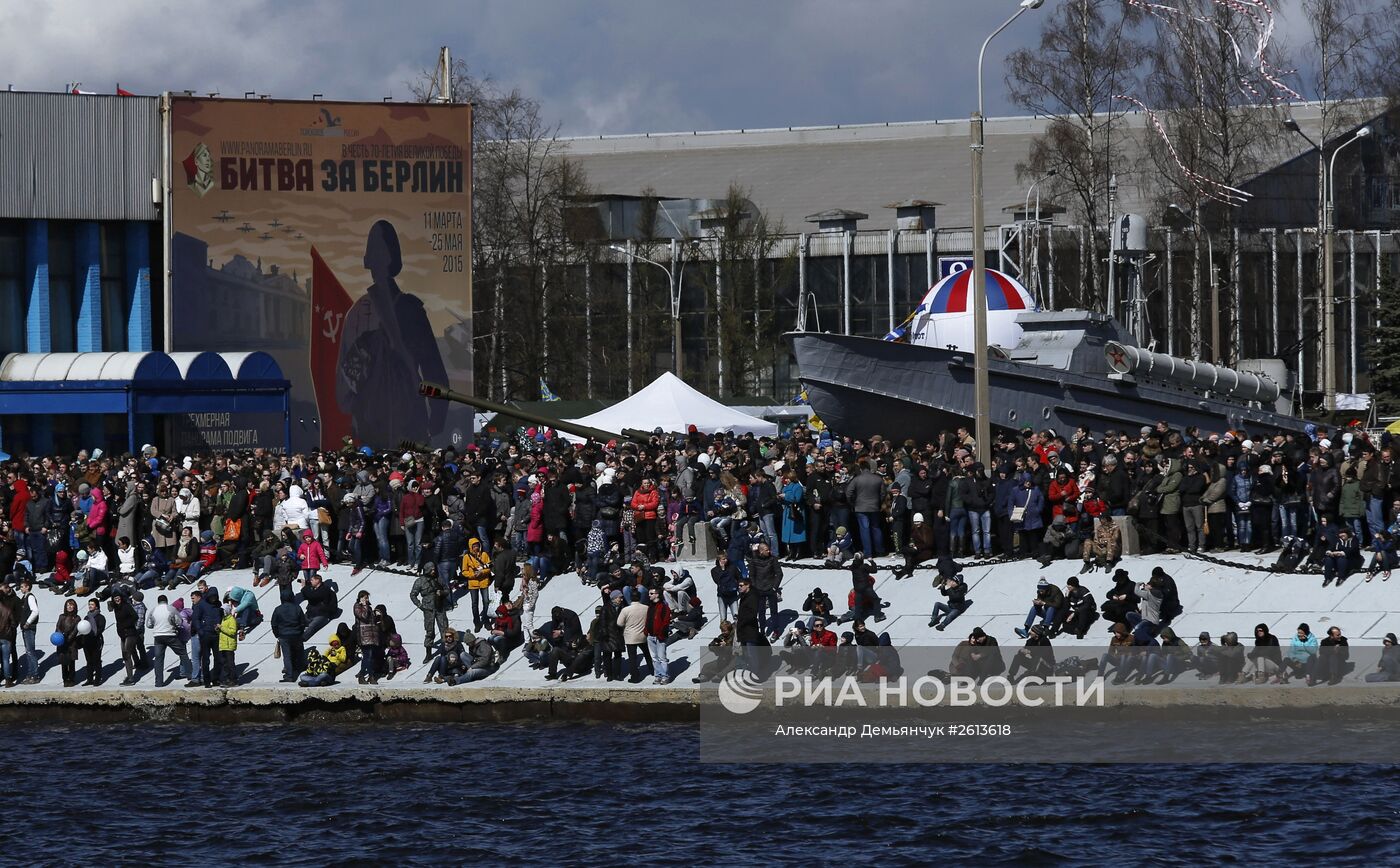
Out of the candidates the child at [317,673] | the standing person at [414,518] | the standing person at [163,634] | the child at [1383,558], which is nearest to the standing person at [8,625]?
the standing person at [163,634]

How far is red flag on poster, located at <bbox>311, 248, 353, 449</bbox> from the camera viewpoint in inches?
2108

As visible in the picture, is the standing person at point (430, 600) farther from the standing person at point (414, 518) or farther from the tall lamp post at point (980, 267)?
the tall lamp post at point (980, 267)

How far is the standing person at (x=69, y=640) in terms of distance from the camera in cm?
2922

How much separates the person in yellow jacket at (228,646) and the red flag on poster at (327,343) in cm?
2462

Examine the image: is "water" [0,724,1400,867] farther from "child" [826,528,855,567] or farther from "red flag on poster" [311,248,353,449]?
"red flag on poster" [311,248,353,449]

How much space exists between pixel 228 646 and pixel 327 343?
84.5 feet

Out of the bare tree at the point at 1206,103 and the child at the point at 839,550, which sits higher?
the bare tree at the point at 1206,103

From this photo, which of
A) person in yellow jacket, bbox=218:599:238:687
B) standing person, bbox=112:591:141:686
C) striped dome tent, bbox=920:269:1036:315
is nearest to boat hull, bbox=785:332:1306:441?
striped dome tent, bbox=920:269:1036:315

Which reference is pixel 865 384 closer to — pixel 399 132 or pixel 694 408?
pixel 694 408

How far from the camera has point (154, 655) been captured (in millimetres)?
29328

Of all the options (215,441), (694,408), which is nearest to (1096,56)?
(694,408)

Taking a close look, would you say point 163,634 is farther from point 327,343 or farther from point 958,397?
point 327,343

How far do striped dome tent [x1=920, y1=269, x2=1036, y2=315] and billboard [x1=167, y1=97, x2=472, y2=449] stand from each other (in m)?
15.2

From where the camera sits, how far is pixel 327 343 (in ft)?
176
